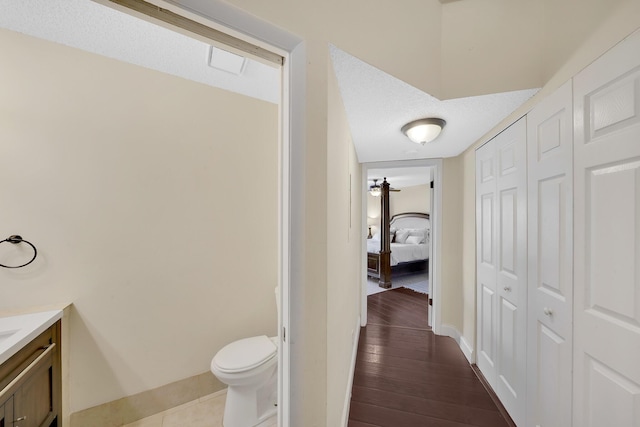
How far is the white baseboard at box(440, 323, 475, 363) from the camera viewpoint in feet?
7.04

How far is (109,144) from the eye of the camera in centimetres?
147

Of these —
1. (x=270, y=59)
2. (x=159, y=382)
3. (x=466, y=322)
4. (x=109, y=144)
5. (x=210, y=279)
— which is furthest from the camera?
(x=466, y=322)

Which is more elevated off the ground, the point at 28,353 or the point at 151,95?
the point at 151,95

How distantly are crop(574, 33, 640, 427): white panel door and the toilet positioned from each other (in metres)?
1.58

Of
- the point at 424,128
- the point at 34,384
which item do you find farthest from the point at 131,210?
the point at 424,128

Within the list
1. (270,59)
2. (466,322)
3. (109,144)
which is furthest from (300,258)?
(466,322)

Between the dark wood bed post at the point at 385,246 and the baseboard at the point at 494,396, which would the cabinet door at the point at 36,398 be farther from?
the dark wood bed post at the point at 385,246

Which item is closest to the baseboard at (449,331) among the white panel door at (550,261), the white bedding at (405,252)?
the white panel door at (550,261)

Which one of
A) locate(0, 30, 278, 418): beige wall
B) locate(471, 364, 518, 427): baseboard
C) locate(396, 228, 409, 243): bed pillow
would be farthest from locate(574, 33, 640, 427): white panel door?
locate(396, 228, 409, 243): bed pillow

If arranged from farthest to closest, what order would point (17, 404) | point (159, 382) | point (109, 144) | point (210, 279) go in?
point (210, 279) < point (159, 382) < point (109, 144) < point (17, 404)

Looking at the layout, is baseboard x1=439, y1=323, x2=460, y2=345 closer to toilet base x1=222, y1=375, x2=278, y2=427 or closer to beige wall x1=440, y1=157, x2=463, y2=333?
beige wall x1=440, y1=157, x2=463, y2=333

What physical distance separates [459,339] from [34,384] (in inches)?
125

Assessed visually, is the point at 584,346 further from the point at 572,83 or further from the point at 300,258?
the point at 300,258

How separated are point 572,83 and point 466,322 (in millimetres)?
2143
